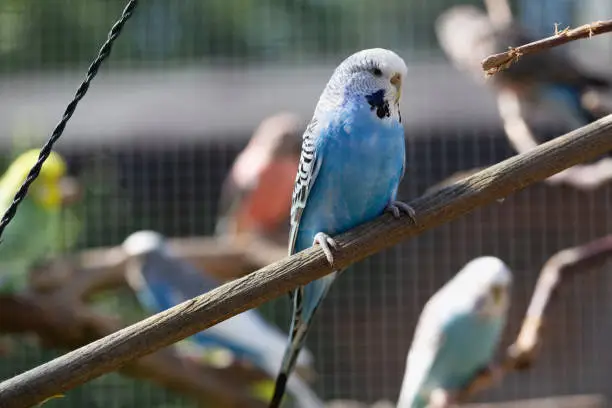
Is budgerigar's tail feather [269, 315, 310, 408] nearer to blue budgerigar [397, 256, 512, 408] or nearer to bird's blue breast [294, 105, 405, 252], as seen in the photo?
bird's blue breast [294, 105, 405, 252]

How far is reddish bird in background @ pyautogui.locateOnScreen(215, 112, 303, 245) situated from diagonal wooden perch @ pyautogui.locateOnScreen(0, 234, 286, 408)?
2.32 feet

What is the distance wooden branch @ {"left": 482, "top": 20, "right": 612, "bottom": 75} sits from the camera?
895 mm

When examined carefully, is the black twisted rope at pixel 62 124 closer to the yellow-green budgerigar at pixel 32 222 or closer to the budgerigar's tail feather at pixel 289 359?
the budgerigar's tail feather at pixel 289 359

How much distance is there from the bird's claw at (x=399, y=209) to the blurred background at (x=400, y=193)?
5.05 feet

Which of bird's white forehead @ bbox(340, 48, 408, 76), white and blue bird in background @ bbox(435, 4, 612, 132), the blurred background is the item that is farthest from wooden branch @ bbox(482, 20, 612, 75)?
the blurred background

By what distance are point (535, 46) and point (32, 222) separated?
1702 millimetres

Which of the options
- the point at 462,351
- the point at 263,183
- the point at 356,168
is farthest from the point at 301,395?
the point at 263,183

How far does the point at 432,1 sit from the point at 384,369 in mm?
1668

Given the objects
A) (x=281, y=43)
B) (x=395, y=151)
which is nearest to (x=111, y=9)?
(x=281, y=43)

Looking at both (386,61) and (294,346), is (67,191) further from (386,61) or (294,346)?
(386,61)

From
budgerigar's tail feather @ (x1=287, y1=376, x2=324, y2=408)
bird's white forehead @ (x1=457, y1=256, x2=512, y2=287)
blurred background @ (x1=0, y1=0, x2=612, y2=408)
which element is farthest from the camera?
blurred background @ (x1=0, y1=0, x2=612, y2=408)

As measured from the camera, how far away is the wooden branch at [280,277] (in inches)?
36.6

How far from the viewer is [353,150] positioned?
1.16 meters

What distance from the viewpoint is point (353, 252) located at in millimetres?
1009
